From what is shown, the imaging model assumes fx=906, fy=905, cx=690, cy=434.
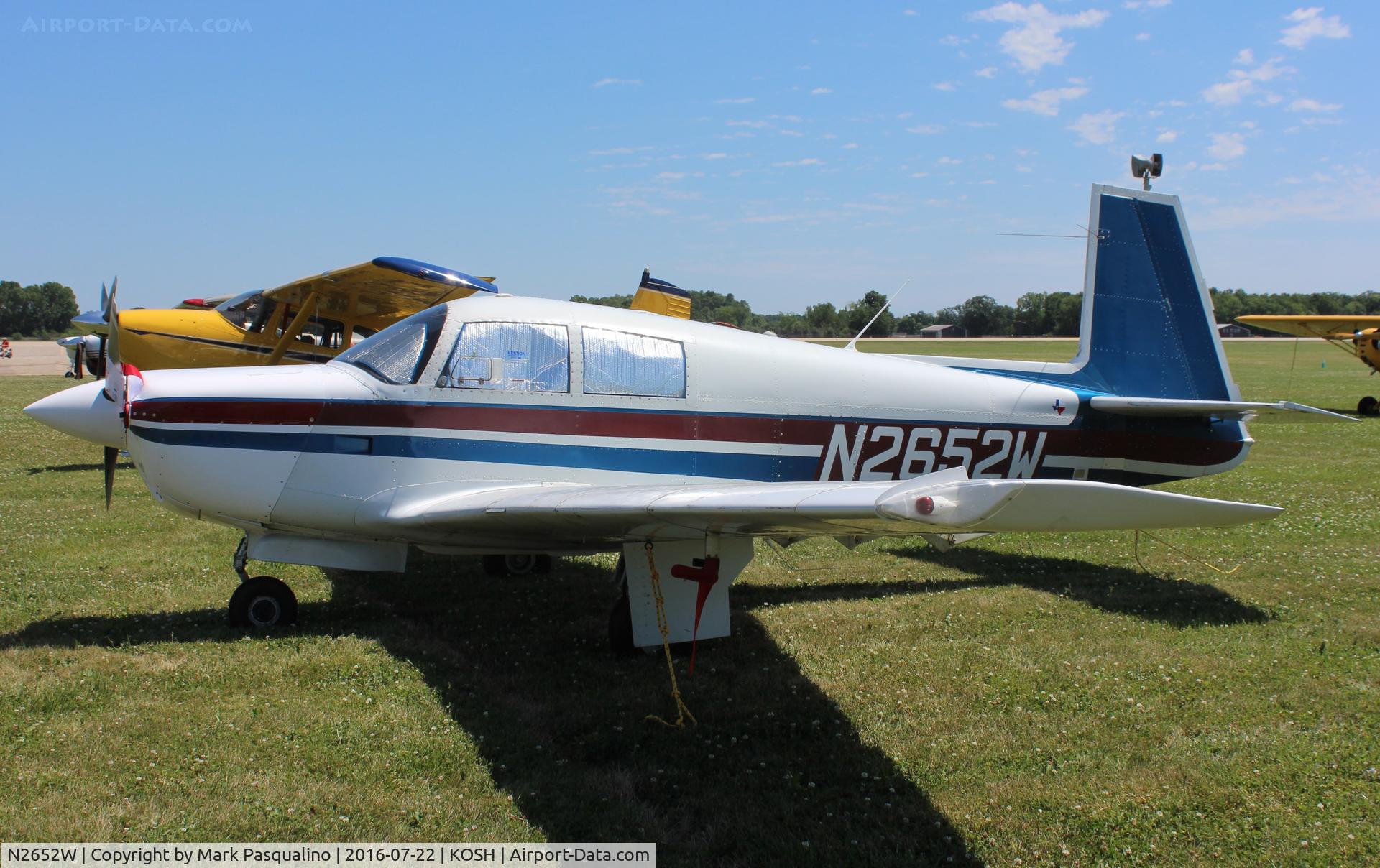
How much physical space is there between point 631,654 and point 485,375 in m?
1.97

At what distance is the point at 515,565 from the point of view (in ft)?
25.5

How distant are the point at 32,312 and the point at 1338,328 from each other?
382ft

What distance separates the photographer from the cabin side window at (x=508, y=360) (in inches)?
219

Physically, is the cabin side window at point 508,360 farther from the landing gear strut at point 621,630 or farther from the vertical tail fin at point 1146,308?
the vertical tail fin at point 1146,308

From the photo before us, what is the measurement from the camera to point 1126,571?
7.81 meters

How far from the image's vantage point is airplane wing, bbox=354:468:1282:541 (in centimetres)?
282

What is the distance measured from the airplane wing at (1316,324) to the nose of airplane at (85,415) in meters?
25.7

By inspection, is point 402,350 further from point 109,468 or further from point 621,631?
point 109,468

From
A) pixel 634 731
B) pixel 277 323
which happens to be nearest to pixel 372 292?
→ pixel 277 323

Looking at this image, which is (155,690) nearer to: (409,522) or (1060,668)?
(409,522)

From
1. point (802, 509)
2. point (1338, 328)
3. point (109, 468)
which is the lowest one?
point (109, 468)

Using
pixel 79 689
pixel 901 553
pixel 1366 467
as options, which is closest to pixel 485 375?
pixel 79 689

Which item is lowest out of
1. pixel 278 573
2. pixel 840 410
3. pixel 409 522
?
pixel 278 573

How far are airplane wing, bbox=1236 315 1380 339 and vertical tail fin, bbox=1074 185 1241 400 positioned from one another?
19842 mm
